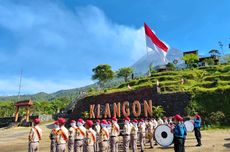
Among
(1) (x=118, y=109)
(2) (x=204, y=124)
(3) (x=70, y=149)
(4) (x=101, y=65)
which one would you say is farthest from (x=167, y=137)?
(4) (x=101, y=65)

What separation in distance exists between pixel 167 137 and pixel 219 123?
52.7ft

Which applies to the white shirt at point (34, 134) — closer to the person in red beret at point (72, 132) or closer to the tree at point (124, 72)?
the person in red beret at point (72, 132)

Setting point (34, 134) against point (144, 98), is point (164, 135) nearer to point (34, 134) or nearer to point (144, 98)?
point (34, 134)

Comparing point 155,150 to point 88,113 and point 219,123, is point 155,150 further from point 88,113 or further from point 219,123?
point 88,113

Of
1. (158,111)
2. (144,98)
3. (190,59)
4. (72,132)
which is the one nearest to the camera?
(72,132)

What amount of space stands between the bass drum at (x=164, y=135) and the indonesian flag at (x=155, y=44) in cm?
1831

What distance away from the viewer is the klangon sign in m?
36.3

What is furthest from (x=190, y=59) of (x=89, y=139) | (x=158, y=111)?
(x=89, y=139)

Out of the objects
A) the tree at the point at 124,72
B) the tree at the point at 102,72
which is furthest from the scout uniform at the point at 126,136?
the tree at the point at 124,72

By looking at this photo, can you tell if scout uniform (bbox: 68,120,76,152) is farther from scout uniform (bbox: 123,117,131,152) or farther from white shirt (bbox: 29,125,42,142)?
scout uniform (bbox: 123,117,131,152)

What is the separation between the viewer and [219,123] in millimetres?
30688

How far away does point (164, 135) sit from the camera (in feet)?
54.8

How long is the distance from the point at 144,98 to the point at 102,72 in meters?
56.6

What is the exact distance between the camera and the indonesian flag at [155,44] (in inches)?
1350
